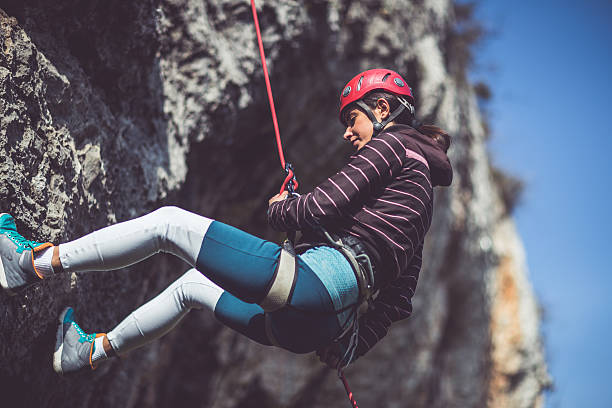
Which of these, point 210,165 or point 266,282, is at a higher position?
point 210,165

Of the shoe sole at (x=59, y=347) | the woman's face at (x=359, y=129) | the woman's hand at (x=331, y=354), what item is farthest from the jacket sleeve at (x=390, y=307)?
the shoe sole at (x=59, y=347)

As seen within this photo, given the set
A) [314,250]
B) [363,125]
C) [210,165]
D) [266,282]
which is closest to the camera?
[266,282]

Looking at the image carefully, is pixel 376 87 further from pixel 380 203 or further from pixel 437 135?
pixel 380 203

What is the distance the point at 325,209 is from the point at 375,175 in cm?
29

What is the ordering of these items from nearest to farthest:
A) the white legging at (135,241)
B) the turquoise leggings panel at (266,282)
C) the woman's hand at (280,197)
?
the turquoise leggings panel at (266,282) < the white legging at (135,241) < the woman's hand at (280,197)

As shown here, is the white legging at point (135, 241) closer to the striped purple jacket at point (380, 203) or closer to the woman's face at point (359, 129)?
the striped purple jacket at point (380, 203)

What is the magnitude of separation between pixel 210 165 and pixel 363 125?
8.32 feet

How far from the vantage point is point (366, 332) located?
2.97m

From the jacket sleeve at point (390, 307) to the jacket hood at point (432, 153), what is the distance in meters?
0.46

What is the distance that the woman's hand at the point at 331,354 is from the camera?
285cm

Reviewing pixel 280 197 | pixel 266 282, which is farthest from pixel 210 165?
pixel 266 282

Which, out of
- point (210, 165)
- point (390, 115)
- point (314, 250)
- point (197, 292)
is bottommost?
point (197, 292)

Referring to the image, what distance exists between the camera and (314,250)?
2605mm

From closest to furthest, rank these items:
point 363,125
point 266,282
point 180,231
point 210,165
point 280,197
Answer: point 266,282, point 180,231, point 280,197, point 363,125, point 210,165
